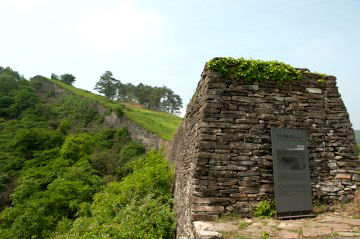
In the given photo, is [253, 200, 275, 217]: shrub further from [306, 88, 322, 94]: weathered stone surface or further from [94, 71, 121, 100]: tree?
[94, 71, 121, 100]: tree

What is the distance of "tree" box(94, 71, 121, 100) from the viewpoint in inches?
2405

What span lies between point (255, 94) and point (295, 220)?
2.79 m

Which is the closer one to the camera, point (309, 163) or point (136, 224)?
point (309, 163)

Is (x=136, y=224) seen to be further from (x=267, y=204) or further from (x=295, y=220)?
(x=295, y=220)

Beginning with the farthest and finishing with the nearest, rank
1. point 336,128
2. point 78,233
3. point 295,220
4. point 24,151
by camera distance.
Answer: point 24,151 → point 78,233 → point 336,128 → point 295,220

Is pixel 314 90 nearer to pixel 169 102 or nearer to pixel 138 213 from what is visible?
pixel 138 213

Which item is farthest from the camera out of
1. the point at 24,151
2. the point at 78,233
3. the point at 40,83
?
the point at 40,83

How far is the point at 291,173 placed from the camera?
5.70 meters

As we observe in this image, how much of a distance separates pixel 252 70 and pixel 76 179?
15233 millimetres

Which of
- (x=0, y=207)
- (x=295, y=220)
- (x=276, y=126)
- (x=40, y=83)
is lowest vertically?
(x=0, y=207)

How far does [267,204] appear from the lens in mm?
5441

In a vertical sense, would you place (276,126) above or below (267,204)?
above

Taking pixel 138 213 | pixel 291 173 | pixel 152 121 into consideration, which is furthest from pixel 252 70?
pixel 152 121

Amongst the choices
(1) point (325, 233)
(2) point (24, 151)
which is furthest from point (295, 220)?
(2) point (24, 151)
